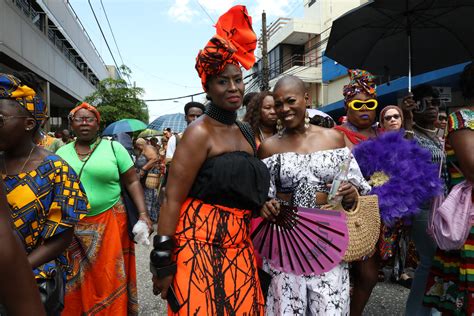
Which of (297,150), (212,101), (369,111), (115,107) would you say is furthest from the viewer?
(115,107)

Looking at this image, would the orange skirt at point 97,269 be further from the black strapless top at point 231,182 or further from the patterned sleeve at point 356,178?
the patterned sleeve at point 356,178

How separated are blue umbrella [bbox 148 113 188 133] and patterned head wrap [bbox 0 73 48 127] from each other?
727 cm

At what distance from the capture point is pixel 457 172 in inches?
100

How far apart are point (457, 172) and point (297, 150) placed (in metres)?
1.09

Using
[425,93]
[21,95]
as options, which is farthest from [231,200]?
[425,93]

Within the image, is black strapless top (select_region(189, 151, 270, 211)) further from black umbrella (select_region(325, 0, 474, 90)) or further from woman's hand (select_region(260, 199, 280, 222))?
black umbrella (select_region(325, 0, 474, 90))

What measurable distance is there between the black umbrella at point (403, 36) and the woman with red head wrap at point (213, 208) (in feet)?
6.81

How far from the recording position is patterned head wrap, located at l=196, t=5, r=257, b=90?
2094mm

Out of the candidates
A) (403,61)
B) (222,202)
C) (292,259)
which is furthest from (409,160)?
(403,61)

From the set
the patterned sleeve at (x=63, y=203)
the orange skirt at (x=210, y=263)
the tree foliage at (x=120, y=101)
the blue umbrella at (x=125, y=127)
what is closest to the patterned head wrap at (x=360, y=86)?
the orange skirt at (x=210, y=263)

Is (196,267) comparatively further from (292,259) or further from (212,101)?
(212,101)

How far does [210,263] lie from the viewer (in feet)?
6.64

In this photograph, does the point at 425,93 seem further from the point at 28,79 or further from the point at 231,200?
the point at 28,79

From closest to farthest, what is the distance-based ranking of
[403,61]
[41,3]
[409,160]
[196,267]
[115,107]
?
[196,267] → [409,160] → [403,61] → [41,3] → [115,107]
